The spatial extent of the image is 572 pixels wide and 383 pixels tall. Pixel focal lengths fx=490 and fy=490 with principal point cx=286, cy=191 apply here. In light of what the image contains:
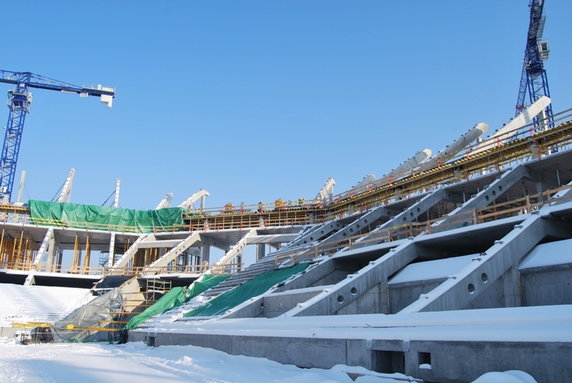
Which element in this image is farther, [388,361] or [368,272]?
[368,272]

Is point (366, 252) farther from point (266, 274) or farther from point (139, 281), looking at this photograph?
point (139, 281)

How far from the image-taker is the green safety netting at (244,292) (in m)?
22.9

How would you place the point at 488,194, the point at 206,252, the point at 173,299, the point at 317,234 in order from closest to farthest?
the point at 488,194
the point at 173,299
the point at 317,234
the point at 206,252

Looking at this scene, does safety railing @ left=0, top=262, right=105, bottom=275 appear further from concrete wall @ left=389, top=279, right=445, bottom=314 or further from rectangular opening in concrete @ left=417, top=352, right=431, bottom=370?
rectangular opening in concrete @ left=417, top=352, right=431, bottom=370

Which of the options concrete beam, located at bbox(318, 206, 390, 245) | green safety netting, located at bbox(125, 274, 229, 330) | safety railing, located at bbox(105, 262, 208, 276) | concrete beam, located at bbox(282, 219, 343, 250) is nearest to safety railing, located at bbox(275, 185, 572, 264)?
concrete beam, located at bbox(318, 206, 390, 245)

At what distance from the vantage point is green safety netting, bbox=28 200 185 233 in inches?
1834

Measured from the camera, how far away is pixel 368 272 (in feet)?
55.8

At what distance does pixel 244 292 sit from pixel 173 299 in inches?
292

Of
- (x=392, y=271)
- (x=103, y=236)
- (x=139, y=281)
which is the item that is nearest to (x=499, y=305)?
(x=392, y=271)

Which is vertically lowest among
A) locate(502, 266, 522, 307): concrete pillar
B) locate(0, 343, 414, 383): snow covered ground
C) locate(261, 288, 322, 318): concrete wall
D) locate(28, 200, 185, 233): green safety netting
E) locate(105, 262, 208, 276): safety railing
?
locate(0, 343, 414, 383): snow covered ground

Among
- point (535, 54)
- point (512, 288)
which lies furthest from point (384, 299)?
point (535, 54)

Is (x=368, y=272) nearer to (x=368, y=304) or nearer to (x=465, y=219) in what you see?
(x=368, y=304)

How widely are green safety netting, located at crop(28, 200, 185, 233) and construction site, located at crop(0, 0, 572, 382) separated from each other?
138 millimetres

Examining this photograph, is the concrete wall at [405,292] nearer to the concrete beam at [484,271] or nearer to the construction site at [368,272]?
the construction site at [368,272]
